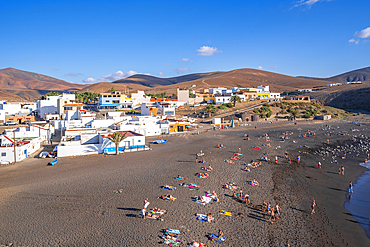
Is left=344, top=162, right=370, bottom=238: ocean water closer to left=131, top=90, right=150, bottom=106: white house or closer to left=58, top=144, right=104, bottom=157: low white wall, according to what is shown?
left=58, top=144, right=104, bottom=157: low white wall

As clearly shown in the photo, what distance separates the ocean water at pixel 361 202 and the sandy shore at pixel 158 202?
22.4 inches

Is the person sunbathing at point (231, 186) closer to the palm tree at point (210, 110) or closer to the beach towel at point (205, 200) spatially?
the beach towel at point (205, 200)

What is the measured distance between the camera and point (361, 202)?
52.5 ft

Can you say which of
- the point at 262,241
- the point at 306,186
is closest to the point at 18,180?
the point at 262,241

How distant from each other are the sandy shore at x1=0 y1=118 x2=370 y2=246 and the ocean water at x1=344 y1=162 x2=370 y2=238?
57 cm

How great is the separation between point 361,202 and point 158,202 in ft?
47.1

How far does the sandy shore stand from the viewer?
11.8 meters

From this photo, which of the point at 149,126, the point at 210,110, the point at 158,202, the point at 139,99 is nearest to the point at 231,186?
the point at 158,202

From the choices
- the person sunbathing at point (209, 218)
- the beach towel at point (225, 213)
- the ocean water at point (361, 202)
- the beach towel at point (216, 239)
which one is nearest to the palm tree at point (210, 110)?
the ocean water at point (361, 202)

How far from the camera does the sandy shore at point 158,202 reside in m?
11.8

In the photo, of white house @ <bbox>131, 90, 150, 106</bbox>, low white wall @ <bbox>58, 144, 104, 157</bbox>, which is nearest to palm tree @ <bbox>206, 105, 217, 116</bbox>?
white house @ <bbox>131, 90, 150, 106</bbox>

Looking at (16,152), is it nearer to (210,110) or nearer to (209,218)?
(209,218)

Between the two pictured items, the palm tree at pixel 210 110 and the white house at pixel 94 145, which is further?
the palm tree at pixel 210 110

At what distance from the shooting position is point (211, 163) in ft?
78.9
